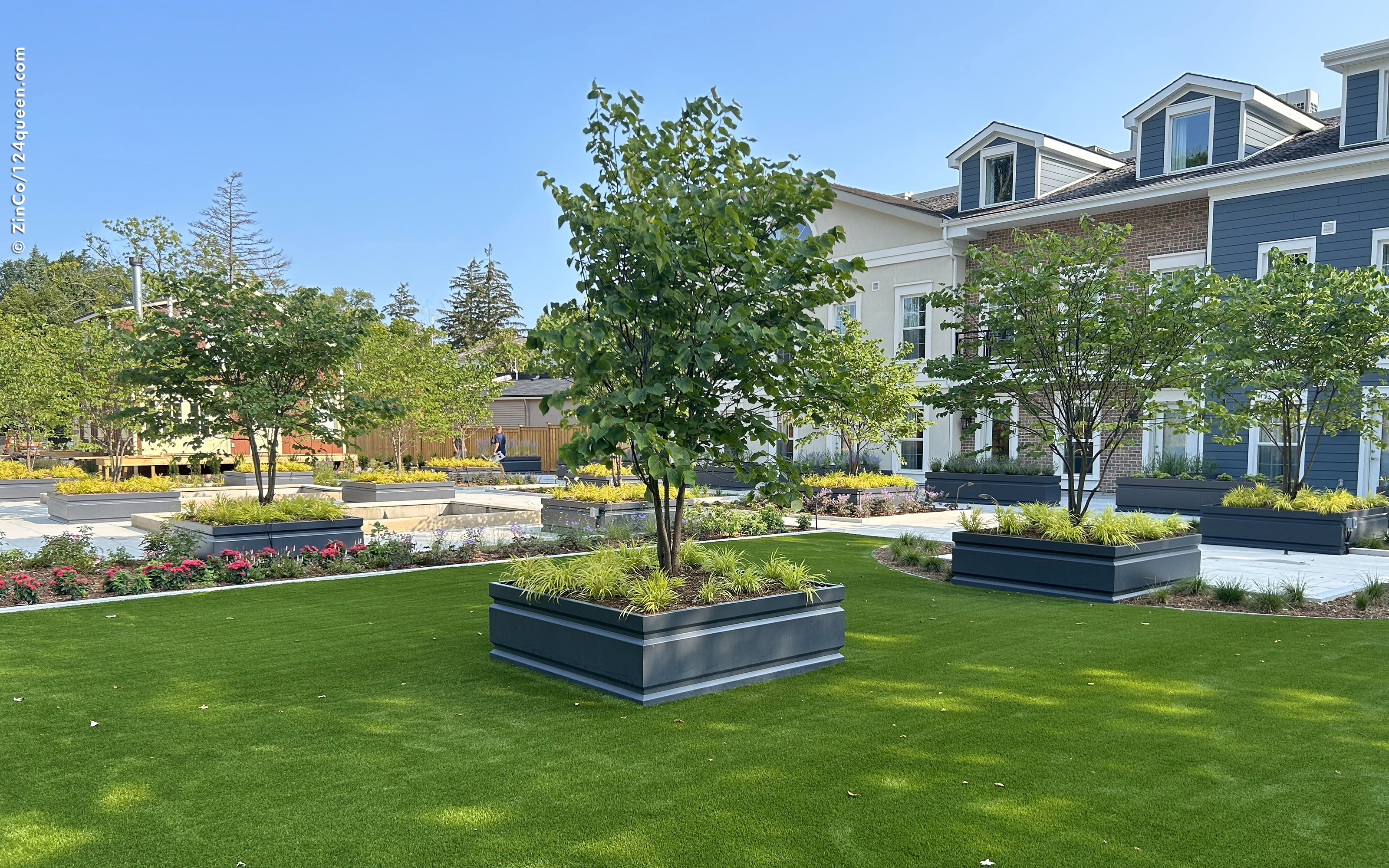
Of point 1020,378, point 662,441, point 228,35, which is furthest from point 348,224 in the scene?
point 662,441

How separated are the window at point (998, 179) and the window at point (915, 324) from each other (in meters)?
3.55

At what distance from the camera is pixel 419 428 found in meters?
27.3

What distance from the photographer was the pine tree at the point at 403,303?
7156cm

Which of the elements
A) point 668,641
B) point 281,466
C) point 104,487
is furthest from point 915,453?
point 668,641

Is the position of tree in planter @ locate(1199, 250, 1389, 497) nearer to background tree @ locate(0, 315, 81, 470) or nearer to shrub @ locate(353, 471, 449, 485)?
shrub @ locate(353, 471, 449, 485)

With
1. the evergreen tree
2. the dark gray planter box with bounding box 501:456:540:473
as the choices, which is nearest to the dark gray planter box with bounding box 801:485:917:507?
the dark gray planter box with bounding box 501:456:540:473

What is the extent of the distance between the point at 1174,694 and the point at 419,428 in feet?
80.0

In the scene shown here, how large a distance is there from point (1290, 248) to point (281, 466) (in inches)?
1087

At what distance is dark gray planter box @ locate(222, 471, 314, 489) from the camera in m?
25.5

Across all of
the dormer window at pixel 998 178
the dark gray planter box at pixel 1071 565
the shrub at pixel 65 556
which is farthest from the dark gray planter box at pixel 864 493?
the shrub at pixel 65 556

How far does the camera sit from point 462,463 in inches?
1243

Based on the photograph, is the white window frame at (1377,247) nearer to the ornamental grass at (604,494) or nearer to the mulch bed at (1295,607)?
the mulch bed at (1295,607)

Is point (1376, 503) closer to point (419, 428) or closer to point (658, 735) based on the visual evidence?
point (658, 735)

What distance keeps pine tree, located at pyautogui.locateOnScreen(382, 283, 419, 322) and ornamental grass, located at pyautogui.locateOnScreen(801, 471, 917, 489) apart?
57.4 m
